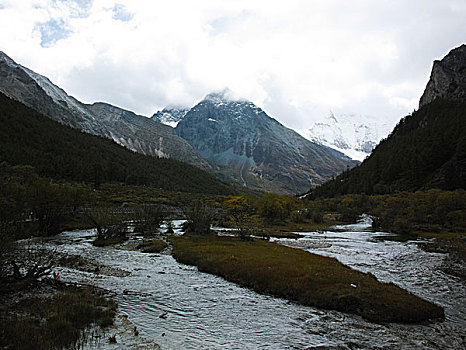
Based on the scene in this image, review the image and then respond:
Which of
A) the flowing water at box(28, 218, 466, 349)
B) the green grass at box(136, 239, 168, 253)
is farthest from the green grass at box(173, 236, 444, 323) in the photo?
the green grass at box(136, 239, 168, 253)

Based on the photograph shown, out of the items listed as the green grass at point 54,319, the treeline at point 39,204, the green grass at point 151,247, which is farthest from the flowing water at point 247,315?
the treeline at point 39,204

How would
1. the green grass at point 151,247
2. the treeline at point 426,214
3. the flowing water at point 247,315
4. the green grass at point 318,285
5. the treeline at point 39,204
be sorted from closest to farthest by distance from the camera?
the flowing water at point 247,315
the green grass at point 318,285
the green grass at point 151,247
the treeline at point 39,204
the treeline at point 426,214

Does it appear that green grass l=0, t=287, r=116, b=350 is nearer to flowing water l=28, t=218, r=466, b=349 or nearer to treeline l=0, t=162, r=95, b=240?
flowing water l=28, t=218, r=466, b=349

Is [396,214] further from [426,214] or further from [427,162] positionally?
[427,162]

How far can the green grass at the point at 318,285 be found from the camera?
2106cm

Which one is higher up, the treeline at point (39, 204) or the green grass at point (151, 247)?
the treeline at point (39, 204)

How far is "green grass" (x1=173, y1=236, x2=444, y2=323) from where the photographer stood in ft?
69.1

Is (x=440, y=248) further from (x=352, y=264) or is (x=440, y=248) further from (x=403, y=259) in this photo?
(x=352, y=264)

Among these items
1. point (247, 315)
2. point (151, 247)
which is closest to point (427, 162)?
point (151, 247)

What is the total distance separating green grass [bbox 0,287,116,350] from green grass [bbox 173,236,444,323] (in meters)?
12.6

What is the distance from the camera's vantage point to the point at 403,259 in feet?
136

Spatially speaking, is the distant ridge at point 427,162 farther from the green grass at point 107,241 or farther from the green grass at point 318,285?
the green grass at point 107,241

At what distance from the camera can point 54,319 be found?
17.2 metres

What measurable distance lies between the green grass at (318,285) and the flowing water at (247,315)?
101cm
